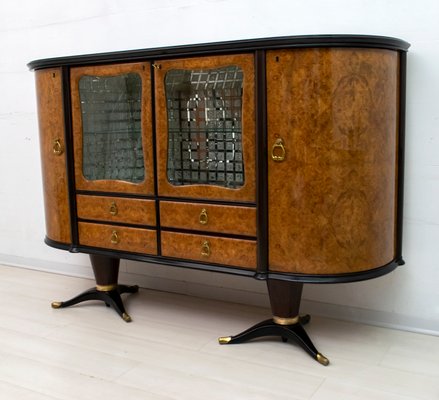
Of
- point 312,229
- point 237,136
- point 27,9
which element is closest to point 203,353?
point 312,229

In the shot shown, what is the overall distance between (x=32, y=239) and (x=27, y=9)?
1342 millimetres

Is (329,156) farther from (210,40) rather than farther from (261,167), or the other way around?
(210,40)

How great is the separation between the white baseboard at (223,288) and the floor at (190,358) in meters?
0.05

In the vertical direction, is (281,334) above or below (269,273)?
below

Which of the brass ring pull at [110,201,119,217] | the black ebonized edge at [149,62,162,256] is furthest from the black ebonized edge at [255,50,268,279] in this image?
the brass ring pull at [110,201,119,217]

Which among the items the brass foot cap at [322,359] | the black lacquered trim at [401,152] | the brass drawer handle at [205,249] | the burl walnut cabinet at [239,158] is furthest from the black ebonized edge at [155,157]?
the black lacquered trim at [401,152]

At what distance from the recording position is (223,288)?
2.85m

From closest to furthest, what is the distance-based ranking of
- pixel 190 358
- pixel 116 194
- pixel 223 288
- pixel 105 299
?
pixel 190 358, pixel 116 194, pixel 105 299, pixel 223 288

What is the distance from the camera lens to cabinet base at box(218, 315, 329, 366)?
2213 millimetres

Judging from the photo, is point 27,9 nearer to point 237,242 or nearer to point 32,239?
point 32,239

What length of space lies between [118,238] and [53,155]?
48cm

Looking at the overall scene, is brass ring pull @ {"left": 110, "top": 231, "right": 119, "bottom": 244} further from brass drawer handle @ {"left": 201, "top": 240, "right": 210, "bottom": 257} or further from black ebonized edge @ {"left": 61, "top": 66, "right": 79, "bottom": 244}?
brass drawer handle @ {"left": 201, "top": 240, "right": 210, "bottom": 257}

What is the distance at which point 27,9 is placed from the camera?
3326mm

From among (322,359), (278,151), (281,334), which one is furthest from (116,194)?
(322,359)
